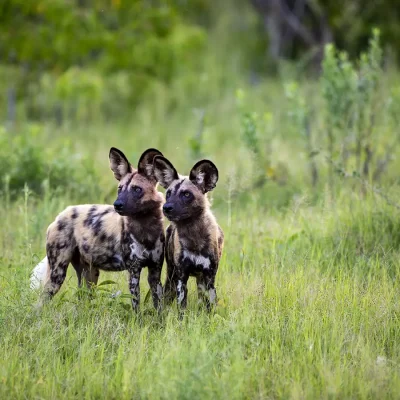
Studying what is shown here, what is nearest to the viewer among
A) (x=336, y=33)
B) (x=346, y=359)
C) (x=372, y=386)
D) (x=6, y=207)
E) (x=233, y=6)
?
(x=372, y=386)

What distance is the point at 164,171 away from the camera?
14.3ft

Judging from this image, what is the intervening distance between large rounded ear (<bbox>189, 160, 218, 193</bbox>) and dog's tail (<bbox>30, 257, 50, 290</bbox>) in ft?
3.88

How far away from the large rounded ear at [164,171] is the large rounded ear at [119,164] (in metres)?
0.28

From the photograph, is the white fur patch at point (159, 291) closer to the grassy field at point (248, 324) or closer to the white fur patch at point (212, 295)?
the grassy field at point (248, 324)

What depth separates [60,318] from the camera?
13.6ft

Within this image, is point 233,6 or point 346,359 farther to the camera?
point 233,6

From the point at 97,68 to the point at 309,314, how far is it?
7.30m

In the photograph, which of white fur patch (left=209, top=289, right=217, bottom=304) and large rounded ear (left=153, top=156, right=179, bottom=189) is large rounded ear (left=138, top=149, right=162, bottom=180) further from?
white fur patch (left=209, top=289, right=217, bottom=304)

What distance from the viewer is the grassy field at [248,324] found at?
→ 349cm

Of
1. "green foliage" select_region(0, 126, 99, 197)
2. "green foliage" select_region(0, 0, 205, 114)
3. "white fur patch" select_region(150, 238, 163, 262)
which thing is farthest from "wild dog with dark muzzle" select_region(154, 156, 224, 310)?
"green foliage" select_region(0, 0, 205, 114)

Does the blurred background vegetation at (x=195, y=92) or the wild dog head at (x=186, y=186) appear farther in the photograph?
the blurred background vegetation at (x=195, y=92)

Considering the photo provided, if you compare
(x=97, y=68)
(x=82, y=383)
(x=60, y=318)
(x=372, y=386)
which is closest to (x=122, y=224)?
(x=60, y=318)

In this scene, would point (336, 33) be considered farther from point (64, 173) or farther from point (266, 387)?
point (266, 387)

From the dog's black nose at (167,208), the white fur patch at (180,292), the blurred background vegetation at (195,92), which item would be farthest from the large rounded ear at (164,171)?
the blurred background vegetation at (195,92)
